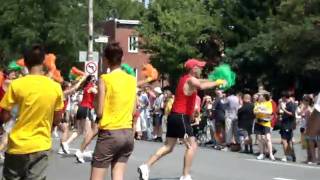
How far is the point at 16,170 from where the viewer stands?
646cm

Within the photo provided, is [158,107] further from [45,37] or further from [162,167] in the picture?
[45,37]

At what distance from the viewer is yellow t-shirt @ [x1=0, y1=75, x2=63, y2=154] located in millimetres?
6445

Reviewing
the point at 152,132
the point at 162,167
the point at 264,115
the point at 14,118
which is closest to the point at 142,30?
the point at 152,132

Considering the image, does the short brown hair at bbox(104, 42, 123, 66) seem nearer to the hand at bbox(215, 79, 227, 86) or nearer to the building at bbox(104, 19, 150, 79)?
the hand at bbox(215, 79, 227, 86)

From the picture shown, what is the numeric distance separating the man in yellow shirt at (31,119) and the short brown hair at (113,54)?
145 cm

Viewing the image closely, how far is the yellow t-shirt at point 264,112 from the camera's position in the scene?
17.6 m

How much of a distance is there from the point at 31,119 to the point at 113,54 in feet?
5.55

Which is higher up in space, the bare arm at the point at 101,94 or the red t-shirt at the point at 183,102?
the bare arm at the point at 101,94

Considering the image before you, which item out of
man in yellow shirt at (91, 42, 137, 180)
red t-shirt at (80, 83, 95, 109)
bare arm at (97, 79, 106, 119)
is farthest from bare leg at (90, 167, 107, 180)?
red t-shirt at (80, 83, 95, 109)

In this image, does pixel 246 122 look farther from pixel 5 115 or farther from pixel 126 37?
pixel 126 37

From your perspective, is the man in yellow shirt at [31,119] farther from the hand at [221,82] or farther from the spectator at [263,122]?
the spectator at [263,122]

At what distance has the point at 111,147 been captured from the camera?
7.79m

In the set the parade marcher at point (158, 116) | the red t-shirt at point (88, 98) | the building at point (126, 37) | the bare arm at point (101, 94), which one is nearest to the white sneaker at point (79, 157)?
the red t-shirt at point (88, 98)

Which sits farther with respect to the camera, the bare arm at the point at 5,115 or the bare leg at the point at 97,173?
the bare leg at the point at 97,173
